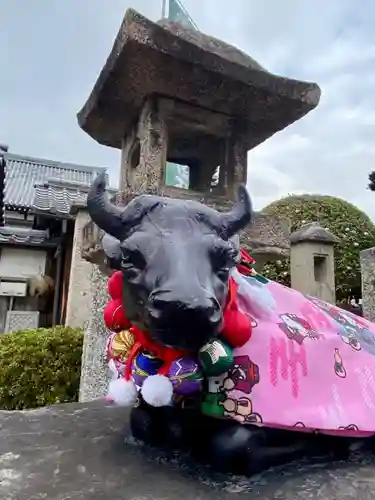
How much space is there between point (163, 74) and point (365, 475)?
187 cm

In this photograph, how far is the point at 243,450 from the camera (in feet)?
3.22

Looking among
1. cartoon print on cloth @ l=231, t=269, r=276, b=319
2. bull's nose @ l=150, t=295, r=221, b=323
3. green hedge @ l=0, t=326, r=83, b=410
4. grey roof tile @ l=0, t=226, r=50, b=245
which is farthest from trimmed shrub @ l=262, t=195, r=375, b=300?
grey roof tile @ l=0, t=226, r=50, b=245

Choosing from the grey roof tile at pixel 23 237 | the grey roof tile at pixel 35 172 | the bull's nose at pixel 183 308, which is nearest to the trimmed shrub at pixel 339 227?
the bull's nose at pixel 183 308

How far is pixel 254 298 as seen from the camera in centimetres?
123

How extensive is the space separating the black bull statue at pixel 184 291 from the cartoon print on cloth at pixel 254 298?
180mm

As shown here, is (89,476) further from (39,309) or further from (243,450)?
(39,309)

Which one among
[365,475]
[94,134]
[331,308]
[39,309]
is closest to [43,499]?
[365,475]

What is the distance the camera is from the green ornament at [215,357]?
39.0 inches

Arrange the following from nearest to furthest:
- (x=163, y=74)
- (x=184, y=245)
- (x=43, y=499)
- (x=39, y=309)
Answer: (x=43, y=499), (x=184, y=245), (x=163, y=74), (x=39, y=309)

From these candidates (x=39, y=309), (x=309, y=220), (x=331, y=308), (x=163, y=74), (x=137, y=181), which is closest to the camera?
(x=331, y=308)

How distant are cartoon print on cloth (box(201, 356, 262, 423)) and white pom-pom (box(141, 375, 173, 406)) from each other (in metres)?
0.10

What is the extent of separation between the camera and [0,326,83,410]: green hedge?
3.58 m

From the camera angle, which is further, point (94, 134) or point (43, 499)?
point (94, 134)

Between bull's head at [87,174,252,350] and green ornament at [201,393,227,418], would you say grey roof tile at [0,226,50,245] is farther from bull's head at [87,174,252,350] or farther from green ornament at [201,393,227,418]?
green ornament at [201,393,227,418]
